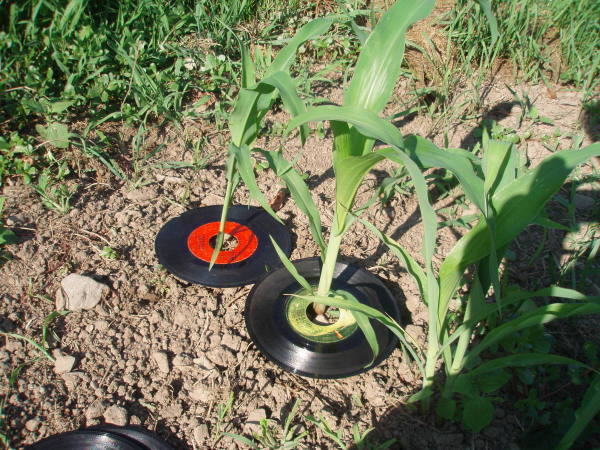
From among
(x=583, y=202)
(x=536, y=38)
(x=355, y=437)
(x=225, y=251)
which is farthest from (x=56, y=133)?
(x=536, y=38)

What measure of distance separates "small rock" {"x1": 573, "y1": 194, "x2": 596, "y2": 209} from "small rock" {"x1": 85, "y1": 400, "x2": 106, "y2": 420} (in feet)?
6.32

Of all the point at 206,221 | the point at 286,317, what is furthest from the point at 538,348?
the point at 206,221

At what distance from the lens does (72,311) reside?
1727 millimetres

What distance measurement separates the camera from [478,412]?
1346mm

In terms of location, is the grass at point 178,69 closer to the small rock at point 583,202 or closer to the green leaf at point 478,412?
the small rock at point 583,202

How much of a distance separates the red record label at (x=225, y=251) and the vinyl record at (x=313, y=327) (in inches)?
6.8

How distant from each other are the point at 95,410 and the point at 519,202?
1208 mm

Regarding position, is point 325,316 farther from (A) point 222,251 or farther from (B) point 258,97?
(B) point 258,97

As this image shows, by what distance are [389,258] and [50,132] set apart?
1.46 m

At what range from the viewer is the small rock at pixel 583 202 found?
7.28ft

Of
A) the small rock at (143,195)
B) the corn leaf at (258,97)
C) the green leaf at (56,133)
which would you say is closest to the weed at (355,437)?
the corn leaf at (258,97)

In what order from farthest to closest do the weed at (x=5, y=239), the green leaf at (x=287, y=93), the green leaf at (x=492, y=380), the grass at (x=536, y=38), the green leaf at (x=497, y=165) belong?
1. the grass at (x=536, y=38)
2. the weed at (x=5, y=239)
3. the green leaf at (x=492, y=380)
4. the green leaf at (x=287, y=93)
5. the green leaf at (x=497, y=165)

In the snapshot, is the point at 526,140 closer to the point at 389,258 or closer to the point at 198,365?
the point at 389,258

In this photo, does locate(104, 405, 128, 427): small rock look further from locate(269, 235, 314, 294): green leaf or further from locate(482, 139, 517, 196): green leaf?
locate(482, 139, 517, 196): green leaf
